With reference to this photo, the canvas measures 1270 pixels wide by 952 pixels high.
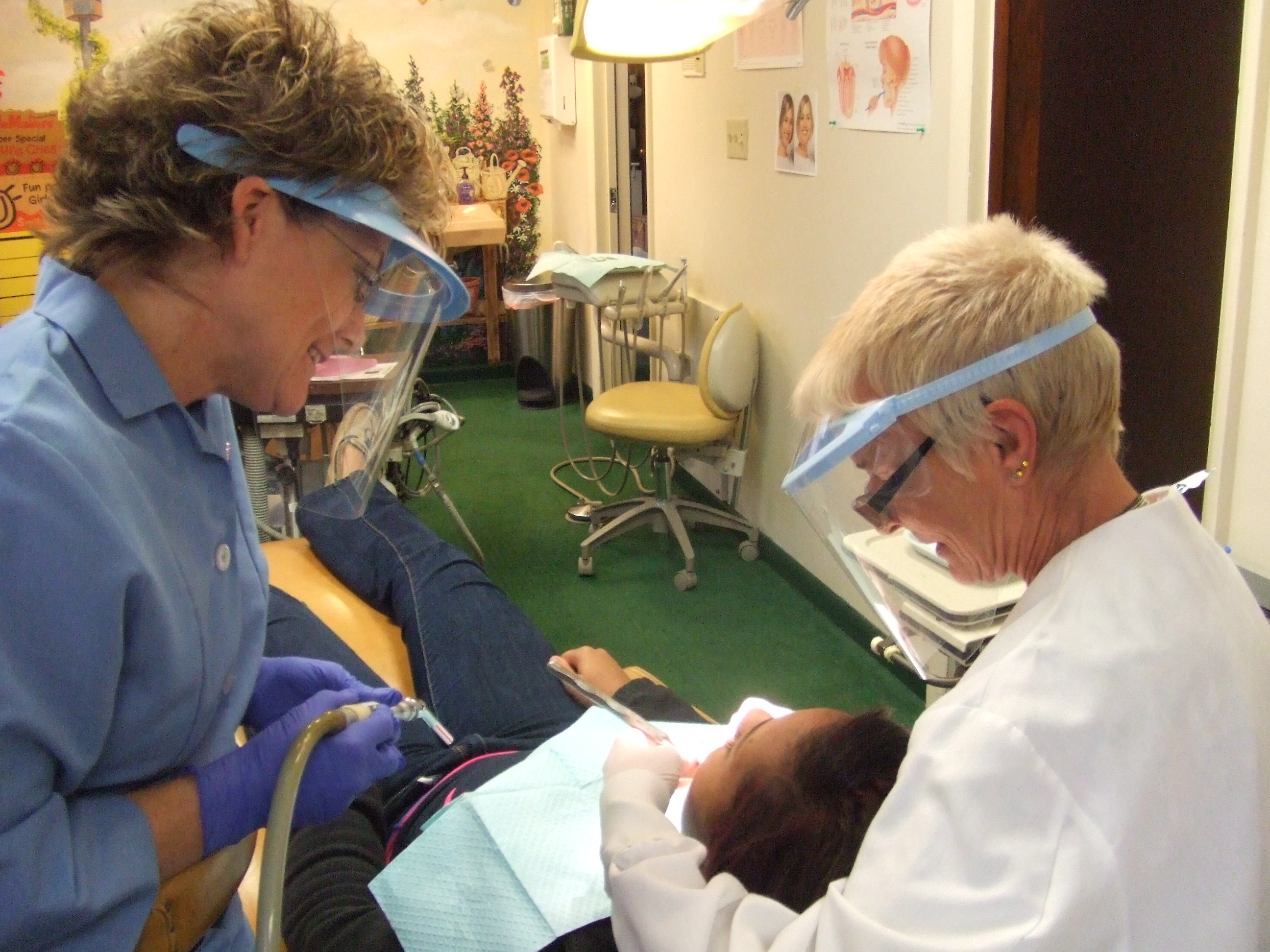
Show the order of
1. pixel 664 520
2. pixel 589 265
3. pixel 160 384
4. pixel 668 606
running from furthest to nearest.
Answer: pixel 664 520
pixel 589 265
pixel 668 606
pixel 160 384

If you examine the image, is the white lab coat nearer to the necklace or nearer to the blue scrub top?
the necklace

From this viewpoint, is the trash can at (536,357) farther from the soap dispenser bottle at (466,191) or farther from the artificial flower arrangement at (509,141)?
the soap dispenser bottle at (466,191)

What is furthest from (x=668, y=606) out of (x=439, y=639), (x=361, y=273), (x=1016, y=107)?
(x=361, y=273)

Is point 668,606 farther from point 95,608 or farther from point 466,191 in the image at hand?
point 466,191

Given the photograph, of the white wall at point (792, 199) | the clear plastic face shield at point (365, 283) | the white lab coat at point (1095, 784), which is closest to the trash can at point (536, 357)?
the white wall at point (792, 199)

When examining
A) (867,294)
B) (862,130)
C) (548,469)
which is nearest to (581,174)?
(548,469)

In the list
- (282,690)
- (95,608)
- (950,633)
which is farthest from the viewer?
(950,633)

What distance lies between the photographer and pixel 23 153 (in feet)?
16.4

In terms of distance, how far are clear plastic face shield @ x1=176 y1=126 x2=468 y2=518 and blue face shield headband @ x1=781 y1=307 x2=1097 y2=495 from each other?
393 millimetres

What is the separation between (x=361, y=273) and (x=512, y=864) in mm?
853

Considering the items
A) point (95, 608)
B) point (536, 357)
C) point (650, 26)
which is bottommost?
point (536, 357)

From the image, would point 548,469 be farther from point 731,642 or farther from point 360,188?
point 360,188

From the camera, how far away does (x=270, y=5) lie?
0.94 metres

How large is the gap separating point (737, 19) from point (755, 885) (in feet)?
4.08
